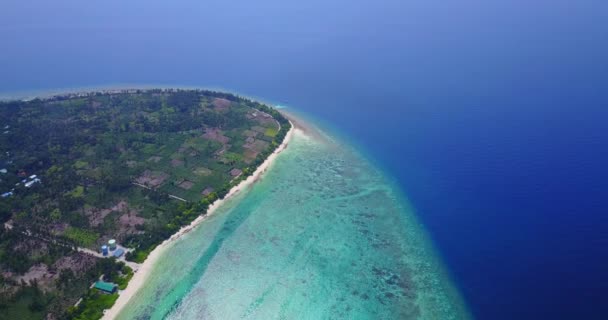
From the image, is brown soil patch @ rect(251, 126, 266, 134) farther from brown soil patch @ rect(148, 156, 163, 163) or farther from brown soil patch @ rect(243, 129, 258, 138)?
brown soil patch @ rect(148, 156, 163, 163)

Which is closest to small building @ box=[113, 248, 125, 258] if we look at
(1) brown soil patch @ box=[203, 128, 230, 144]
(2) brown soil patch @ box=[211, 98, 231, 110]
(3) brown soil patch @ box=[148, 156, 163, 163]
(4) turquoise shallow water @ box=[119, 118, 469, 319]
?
(4) turquoise shallow water @ box=[119, 118, 469, 319]

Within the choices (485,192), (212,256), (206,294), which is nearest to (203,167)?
(212,256)

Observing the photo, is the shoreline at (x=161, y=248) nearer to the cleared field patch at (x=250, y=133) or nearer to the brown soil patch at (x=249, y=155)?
the brown soil patch at (x=249, y=155)

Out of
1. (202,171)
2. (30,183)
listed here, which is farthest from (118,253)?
(30,183)

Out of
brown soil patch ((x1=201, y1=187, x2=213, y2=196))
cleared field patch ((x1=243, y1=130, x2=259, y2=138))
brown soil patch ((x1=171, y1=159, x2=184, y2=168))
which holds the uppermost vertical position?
cleared field patch ((x1=243, y1=130, x2=259, y2=138))

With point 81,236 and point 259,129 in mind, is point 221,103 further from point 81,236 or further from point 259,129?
point 81,236

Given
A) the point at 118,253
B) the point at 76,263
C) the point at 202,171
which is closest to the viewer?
the point at 76,263

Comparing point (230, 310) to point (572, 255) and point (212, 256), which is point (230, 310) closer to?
point (212, 256)
